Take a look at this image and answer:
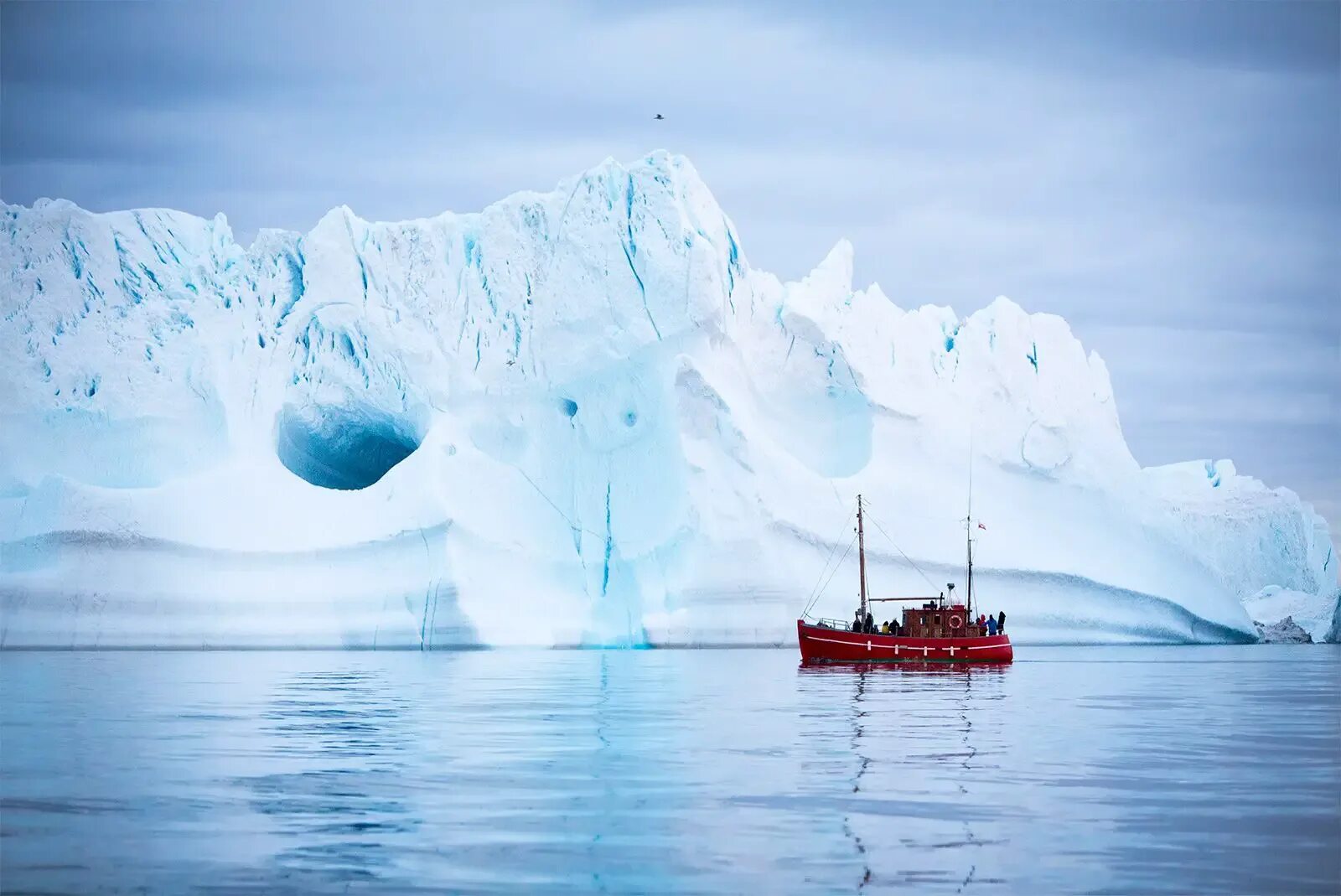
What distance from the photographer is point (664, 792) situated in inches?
357

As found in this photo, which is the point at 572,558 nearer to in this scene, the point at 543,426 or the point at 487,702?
the point at 543,426

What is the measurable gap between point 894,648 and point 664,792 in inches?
773

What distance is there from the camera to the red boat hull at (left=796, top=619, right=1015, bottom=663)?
91.0 feet

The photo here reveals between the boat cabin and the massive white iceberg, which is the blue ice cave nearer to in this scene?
the massive white iceberg

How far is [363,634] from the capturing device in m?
31.2

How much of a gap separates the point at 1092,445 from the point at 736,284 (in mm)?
9155

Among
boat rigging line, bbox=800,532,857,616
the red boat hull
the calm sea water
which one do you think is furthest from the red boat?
the calm sea water

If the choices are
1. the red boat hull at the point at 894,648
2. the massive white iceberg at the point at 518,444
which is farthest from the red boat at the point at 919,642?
the massive white iceberg at the point at 518,444

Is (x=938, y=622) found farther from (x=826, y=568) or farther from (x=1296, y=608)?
(x=1296, y=608)

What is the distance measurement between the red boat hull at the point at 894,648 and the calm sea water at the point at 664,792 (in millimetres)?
9320

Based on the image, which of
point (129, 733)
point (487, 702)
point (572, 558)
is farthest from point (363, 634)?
point (129, 733)

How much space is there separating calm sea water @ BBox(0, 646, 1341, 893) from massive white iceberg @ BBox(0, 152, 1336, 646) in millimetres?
12726

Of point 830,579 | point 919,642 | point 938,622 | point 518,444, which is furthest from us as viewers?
A: point 518,444

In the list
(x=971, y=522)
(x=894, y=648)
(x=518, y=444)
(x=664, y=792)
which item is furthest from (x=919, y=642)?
(x=664, y=792)
